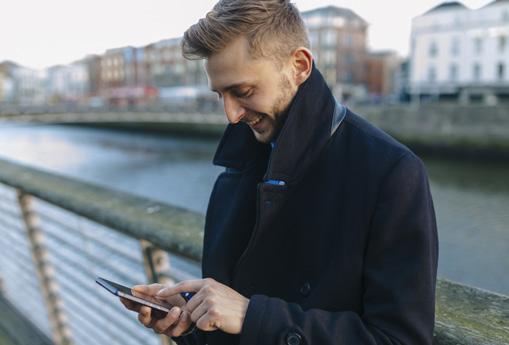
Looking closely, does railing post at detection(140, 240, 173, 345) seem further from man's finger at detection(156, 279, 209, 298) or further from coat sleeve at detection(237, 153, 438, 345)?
coat sleeve at detection(237, 153, 438, 345)

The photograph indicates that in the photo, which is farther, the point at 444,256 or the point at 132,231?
the point at 444,256

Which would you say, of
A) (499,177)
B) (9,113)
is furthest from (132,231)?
(9,113)

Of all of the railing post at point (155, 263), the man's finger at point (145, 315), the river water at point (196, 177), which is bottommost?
the river water at point (196, 177)

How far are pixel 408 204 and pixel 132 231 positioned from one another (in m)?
0.95

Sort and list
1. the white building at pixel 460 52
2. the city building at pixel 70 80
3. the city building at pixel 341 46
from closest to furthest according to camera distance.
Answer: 1. the white building at pixel 460 52
2. the city building at pixel 341 46
3. the city building at pixel 70 80

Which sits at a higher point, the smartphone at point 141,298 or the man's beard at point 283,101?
the man's beard at point 283,101

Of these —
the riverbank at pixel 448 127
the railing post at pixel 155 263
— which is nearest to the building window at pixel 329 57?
the riverbank at pixel 448 127

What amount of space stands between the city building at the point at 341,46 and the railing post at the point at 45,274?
4465 cm

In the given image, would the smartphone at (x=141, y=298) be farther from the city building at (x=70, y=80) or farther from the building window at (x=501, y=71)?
the city building at (x=70, y=80)

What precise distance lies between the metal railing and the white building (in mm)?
33693

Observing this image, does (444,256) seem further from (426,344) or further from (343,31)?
(343,31)

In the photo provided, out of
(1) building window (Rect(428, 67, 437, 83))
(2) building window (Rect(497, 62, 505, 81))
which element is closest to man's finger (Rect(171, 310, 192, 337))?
(2) building window (Rect(497, 62, 505, 81))

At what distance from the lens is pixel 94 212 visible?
66.1 inches

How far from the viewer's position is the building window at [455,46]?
35.2m
